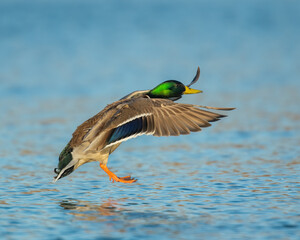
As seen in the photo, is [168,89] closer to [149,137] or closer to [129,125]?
[129,125]

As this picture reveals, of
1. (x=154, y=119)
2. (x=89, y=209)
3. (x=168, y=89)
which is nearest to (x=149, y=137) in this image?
(x=168, y=89)

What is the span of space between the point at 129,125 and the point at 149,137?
14.5 ft

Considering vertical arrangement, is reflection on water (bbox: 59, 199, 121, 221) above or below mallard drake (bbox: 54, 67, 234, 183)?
below

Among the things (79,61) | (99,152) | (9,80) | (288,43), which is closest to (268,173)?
(99,152)

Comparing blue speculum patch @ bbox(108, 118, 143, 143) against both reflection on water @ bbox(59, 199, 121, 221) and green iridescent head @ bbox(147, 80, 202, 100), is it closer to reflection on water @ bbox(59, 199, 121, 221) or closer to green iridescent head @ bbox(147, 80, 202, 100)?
reflection on water @ bbox(59, 199, 121, 221)

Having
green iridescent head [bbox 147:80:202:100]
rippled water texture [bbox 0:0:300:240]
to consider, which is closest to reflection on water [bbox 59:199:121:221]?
rippled water texture [bbox 0:0:300:240]

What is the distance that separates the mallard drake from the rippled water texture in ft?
1.68

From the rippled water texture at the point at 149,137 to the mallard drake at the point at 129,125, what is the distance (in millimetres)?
512

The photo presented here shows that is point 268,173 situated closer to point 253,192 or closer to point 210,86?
point 253,192

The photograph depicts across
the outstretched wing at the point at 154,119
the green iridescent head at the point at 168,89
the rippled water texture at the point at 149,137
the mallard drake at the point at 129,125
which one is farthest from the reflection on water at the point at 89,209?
the green iridescent head at the point at 168,89

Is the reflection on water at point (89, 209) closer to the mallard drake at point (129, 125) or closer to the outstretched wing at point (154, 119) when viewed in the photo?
the mallard drake at point (129, 125)

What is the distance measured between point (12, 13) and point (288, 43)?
11.2m

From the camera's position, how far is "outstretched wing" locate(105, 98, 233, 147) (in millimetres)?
7023

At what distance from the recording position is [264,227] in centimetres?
616
